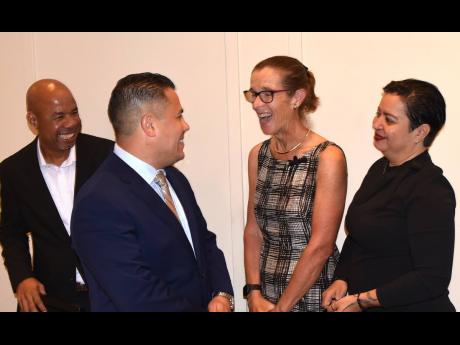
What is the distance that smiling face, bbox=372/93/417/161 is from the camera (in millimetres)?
2326

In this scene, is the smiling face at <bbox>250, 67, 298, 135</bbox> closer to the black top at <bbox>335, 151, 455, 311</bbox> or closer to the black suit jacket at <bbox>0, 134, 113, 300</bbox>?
the black top at <bbox>335, 151, 455, 311</bbox>

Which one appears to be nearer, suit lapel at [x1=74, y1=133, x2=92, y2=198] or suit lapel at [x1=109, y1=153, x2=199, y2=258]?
suit lapel at [x1=109, y1=153, x2=199, y2=258]

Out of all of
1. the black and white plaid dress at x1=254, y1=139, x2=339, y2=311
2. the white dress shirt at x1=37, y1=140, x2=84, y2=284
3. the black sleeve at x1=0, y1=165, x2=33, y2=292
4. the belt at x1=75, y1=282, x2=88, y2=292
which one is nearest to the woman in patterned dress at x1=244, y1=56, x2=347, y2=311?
the black and white plaid dress at x1=254, y1=139, x2=339, y2=311

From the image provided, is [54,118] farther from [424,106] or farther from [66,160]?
[424,106]

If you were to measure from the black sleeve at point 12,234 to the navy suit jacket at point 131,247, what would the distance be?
0.98 metres

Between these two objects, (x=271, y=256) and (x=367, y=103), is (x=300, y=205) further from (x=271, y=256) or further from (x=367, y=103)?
(x=367, y=103)

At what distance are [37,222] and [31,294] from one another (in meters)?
0.35

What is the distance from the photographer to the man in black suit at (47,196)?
285 centimetres

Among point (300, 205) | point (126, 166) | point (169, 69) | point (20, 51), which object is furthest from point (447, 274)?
point (20, 51)

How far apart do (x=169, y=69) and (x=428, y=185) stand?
175 cm

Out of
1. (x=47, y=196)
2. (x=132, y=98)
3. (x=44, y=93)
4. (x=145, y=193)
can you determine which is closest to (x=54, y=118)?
(x=44, y=93)

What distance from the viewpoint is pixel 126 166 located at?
211cm

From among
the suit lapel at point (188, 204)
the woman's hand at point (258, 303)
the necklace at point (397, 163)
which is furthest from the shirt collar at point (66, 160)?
the necklace at point (397, 163)
